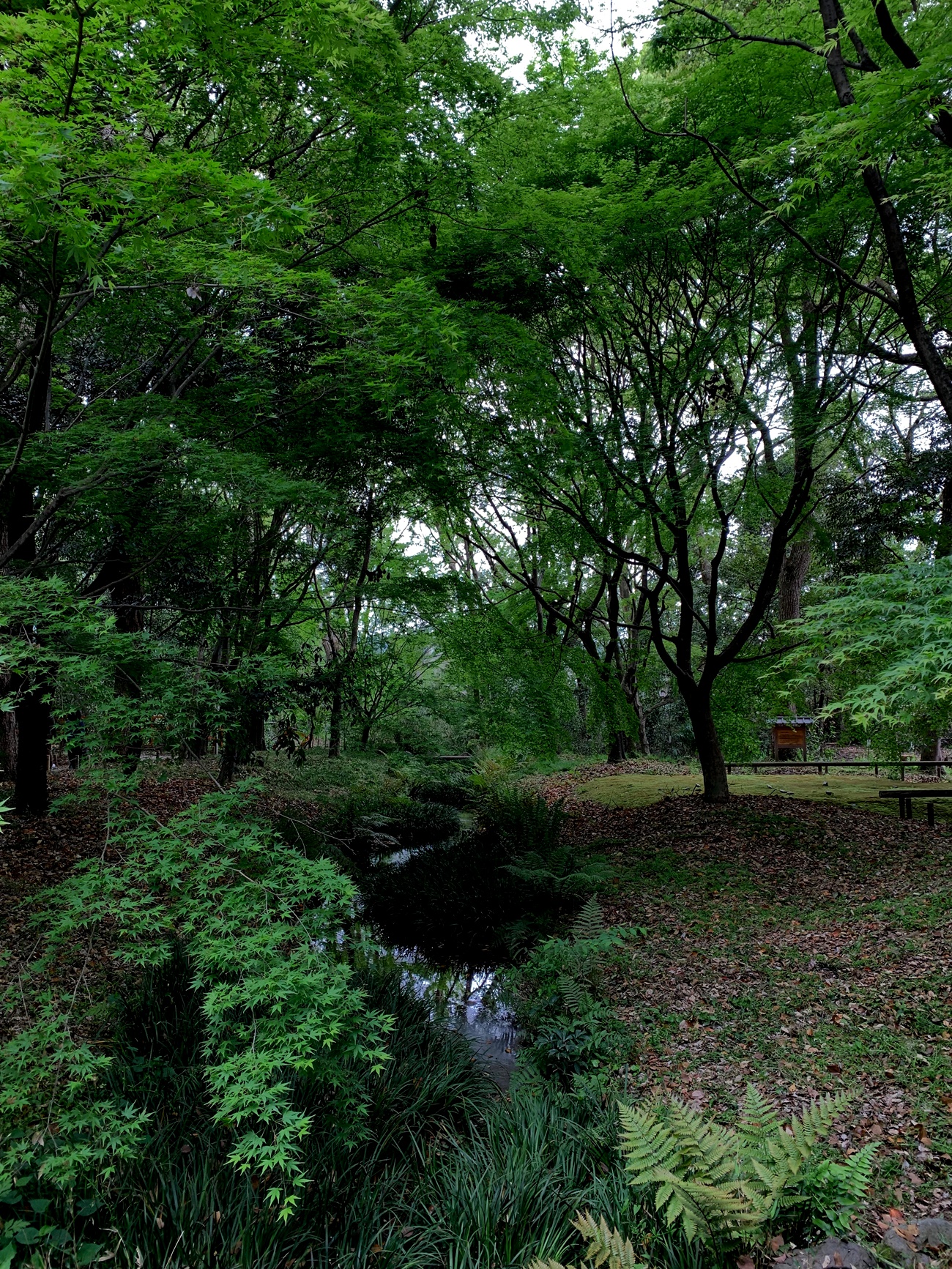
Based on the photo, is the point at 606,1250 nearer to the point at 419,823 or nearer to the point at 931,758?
the point at 419,823

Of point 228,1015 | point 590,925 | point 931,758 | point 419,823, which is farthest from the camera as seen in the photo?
point 931,758

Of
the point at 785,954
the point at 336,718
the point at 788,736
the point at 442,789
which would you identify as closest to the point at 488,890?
the point at 785,954

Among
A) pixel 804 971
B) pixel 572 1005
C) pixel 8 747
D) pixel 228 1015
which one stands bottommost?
pixel 572 1005

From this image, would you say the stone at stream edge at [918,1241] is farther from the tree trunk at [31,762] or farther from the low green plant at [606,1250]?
the tree trunk at [31,762]

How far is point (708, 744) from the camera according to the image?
9.60 metres

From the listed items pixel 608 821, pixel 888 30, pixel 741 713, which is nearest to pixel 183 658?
pixel 888 30

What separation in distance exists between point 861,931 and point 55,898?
18.8 feet

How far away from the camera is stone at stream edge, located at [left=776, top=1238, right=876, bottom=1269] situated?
262 centimetres

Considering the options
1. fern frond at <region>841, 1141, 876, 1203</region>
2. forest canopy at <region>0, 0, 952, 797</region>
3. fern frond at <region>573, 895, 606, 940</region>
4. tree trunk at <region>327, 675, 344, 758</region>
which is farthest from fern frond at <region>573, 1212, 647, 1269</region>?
tree trunk at <region>327, 675, 344, 758</region>

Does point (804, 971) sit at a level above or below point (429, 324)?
below

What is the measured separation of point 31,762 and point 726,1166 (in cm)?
751

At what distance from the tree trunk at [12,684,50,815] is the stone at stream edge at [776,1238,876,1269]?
729cm

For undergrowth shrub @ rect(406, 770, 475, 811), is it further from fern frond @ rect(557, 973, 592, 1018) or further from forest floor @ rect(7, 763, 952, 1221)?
fern frond @ rect(557, 973, 592, 1018)

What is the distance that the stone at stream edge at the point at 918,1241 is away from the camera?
2670 mm
